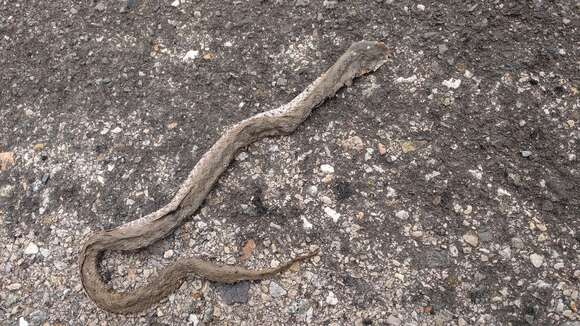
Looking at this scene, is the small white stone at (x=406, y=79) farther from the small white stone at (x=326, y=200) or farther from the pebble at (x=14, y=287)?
the pebble at (x=14, y=287)

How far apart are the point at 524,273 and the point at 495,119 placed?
2.66 feet

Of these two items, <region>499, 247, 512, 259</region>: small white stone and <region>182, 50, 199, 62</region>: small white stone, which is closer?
<region>499, 247, 512, 259</region>: small white stone

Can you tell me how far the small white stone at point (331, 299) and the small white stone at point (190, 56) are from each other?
164 centimetres

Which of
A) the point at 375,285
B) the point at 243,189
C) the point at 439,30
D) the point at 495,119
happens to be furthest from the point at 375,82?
the point at 375,285

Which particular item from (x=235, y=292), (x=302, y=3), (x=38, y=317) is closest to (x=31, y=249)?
(x=38, y=317)

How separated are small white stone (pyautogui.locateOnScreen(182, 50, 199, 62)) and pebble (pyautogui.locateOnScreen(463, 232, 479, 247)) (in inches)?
73.0

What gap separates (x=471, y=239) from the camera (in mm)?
2514

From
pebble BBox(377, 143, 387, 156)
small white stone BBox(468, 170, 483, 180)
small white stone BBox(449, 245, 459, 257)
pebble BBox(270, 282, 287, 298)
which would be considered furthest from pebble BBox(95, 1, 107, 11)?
small white stone BBox(449, 245, 459, 257)

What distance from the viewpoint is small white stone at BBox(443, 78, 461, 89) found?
2.88 metres

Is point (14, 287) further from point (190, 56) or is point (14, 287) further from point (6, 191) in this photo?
point (190, 56)

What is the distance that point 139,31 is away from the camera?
3379 mm

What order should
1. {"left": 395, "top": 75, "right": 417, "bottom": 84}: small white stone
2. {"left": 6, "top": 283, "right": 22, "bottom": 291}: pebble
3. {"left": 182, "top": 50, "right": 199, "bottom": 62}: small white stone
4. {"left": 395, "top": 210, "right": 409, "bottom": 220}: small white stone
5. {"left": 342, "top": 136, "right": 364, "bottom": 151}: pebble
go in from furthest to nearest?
{"left": 182, "top": 50, "right": 199, "bottom": 62}: small white stone → {"left": 395, "top": 75, "right": 417, "bottom": 84}: small white stone → {"left": 342, "top": 136, "right": 364, "bottom": 151}: pebble → {"left": 6, "top": 283, "right": 22, "bottom": 291}: pebble → {"left": 395, "top": 210, "right": 409, "bottom": 220}: small white stone

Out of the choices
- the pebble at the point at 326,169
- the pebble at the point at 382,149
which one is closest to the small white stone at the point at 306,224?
the pebble at the point at 326,169

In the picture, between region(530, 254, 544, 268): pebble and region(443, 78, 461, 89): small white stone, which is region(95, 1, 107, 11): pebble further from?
region(530, 254, 544, 268): pebble
